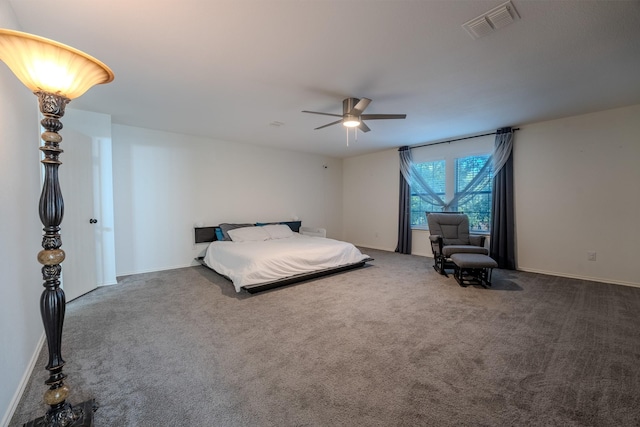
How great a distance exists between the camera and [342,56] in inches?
90.0

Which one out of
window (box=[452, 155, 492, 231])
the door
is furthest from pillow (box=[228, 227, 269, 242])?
window (box=[452, 155, 492, 231])

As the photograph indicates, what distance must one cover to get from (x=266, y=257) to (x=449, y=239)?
10.5 ft

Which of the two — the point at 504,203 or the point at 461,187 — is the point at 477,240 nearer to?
the point at 504,203

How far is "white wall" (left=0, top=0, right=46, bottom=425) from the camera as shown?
4.86 ft

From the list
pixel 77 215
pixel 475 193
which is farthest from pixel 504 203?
pixel 77 215

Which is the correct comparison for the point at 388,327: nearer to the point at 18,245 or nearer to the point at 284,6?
the point at 284,6

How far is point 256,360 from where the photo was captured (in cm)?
195

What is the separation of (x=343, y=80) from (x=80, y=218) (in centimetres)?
370

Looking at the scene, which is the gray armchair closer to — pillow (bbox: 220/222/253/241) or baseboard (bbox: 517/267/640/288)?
baseboard (bbox: 517/267/640/288)

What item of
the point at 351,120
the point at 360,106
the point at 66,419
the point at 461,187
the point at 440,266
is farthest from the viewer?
the point at 461,187

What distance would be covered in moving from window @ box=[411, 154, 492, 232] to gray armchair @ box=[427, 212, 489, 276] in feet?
2.04

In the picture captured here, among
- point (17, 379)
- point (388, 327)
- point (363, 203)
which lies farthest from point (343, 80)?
point (363, 203)

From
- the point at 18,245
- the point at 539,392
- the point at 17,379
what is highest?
the point at 18,245

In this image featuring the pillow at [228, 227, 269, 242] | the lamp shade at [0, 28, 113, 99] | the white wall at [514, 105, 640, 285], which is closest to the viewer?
the lamp shade at [0, 28, 113, 99]
